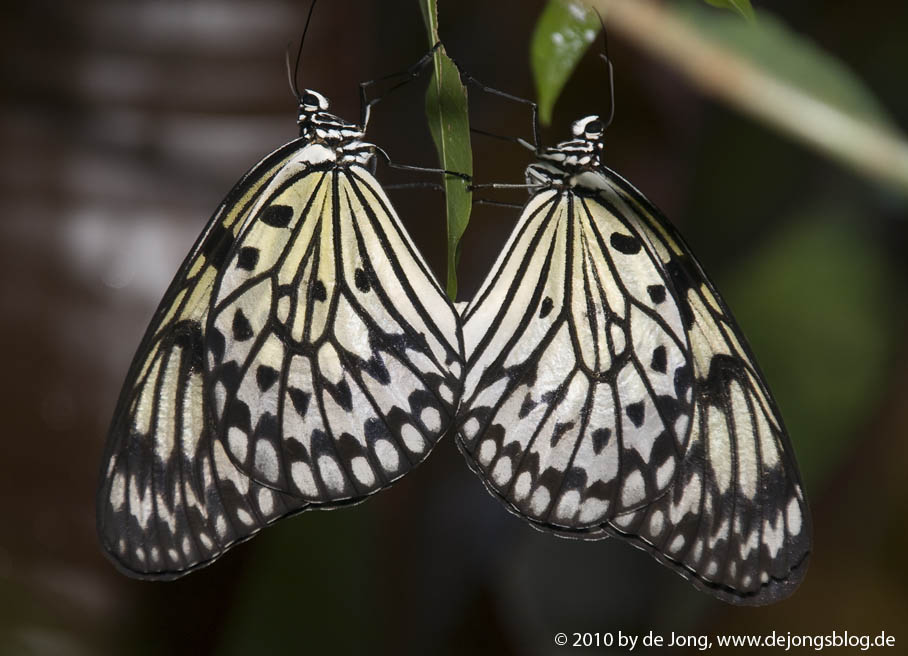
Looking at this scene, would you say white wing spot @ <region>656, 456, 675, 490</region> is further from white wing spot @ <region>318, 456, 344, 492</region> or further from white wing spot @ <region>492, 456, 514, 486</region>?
white wing spot @ <region>318, 456, 344, 492</region>

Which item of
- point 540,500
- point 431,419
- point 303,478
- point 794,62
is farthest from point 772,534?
point 794,62

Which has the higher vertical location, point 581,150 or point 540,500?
point 581,150

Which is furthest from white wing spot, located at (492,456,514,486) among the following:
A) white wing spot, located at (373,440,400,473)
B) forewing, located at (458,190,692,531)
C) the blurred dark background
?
the blurred dark background

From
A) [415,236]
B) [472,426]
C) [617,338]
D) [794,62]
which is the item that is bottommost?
[415,236]

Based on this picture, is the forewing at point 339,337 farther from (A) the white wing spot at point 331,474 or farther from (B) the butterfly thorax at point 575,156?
(B) the butterfly thorax at point 575,156

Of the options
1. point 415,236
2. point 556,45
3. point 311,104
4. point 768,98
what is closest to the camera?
point 556,45

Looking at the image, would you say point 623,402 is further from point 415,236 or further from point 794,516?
point 415,236

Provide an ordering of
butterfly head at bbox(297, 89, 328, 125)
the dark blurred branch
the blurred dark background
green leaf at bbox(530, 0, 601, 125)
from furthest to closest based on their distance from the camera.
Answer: the blurred dark background, the dark blurred branch, butterfly head at bbox(297, 89, 328, 125), green leaf at bbox(530, 0, 601, 125)
